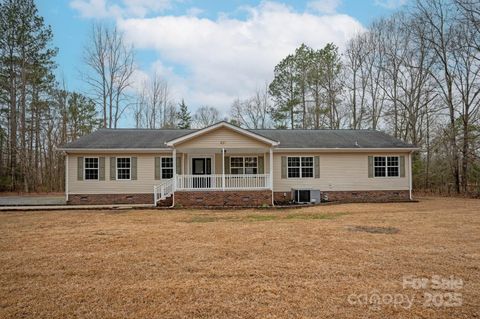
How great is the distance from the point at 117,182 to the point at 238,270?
42.8ft

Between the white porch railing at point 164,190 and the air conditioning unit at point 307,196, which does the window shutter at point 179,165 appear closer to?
the white porch railing at point 164,190

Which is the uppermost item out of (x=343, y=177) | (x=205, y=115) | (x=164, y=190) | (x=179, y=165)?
(x=205, y=115)

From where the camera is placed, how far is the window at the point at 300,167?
17047 millimetres

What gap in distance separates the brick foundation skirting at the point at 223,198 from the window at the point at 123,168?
11.3 ft

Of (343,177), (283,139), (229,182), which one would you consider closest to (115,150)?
(229,182)

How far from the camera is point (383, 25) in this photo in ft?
87.1

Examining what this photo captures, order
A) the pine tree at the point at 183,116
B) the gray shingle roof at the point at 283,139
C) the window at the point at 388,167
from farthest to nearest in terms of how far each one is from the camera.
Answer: the pine tree at the point at 183,116
the window at the point at 388,167
the gray shingle roof at the point at 283,139

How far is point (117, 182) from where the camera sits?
1633 cm

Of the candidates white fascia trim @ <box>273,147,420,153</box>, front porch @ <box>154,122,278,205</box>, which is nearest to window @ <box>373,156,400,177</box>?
white fascia trim @ <box>273,147,420,153</box>

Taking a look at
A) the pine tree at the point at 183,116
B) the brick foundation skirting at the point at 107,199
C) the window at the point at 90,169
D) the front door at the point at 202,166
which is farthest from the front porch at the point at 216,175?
the pine tree at the point at 183,116

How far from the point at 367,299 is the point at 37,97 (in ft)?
101

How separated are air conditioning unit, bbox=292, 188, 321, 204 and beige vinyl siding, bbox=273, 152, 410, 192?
78 cm

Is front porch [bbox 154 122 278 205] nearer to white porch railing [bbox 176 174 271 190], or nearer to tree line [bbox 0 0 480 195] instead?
white porch railing [bbox 176 174 271 190]

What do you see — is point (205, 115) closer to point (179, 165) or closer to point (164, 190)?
point (179, 165)
